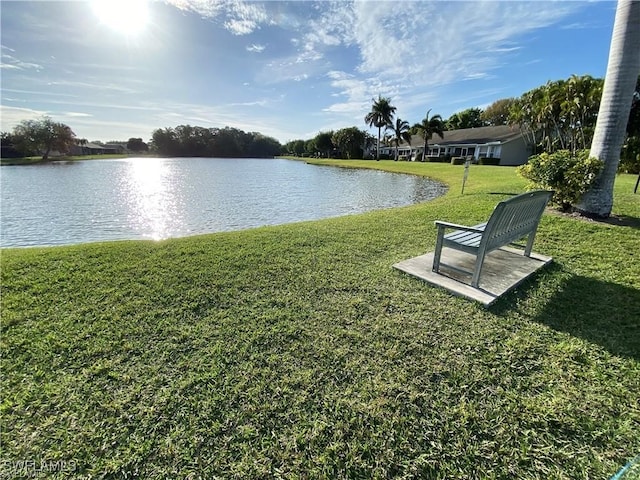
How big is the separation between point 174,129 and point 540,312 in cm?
10407

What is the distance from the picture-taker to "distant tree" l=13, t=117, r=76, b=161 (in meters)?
54.3

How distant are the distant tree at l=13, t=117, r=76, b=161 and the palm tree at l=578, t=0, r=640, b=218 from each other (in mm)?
77956

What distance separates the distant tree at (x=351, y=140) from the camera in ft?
203

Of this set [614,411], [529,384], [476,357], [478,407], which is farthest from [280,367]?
[614,411]

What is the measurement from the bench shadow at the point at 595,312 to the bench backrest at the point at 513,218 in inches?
25.5

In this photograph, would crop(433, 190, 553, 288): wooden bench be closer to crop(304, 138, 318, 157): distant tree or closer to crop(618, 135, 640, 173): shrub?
crop(618, 135, 640, 173): shrub

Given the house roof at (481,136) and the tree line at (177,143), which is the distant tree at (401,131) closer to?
the house roof at (481,136)

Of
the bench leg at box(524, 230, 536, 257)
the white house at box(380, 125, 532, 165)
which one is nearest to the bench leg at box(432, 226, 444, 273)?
the bench leg at box(524, 230, 536, 257)

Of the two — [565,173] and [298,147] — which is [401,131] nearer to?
[565,173]

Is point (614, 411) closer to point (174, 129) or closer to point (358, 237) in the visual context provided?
point (358, 237)

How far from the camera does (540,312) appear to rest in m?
2.94

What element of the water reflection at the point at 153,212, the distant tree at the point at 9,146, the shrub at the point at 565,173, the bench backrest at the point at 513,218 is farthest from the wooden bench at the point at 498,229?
the distant tree at the point at 9,146

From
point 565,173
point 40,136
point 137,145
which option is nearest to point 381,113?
point 565,173

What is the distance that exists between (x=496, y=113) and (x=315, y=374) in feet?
212
